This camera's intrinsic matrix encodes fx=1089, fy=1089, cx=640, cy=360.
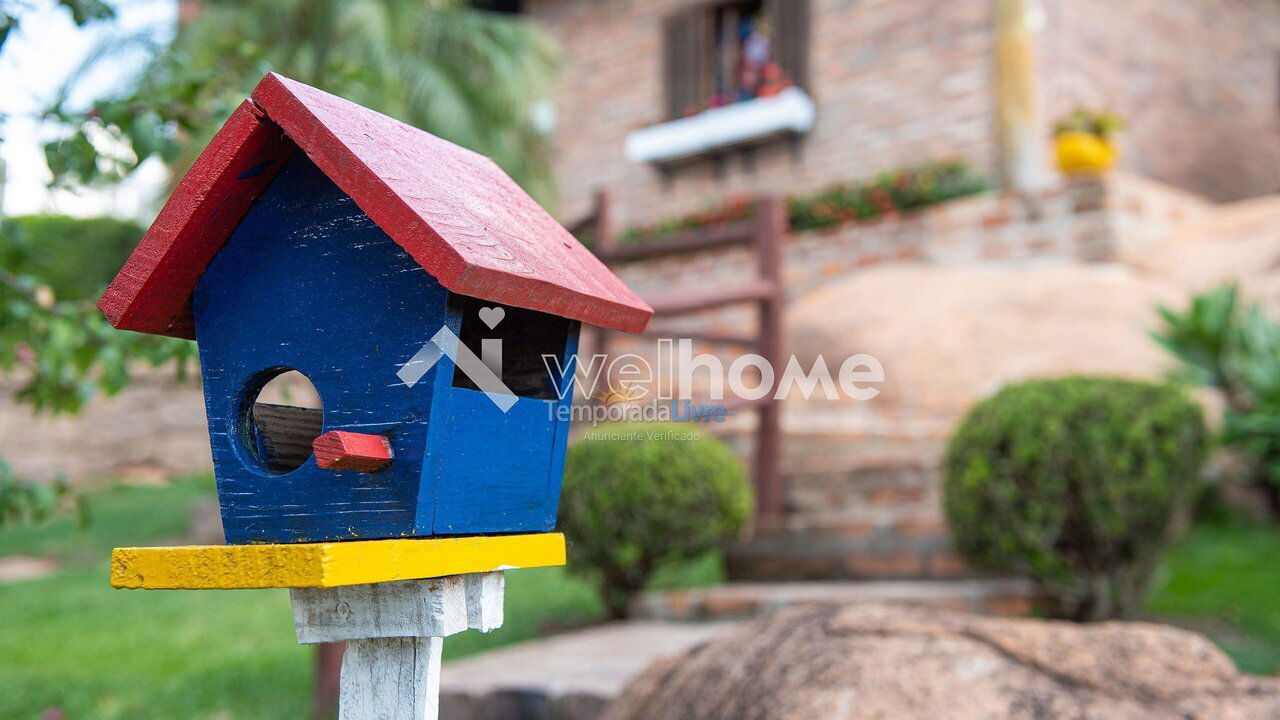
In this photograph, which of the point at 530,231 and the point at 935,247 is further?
the point at 935,247

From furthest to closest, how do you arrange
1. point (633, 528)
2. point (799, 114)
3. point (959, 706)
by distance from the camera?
1. point (799, 114)
2. point (633, 528)
3. point (959, 706)

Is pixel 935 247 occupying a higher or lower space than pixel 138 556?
higher

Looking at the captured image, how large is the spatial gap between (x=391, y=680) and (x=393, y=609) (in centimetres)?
11

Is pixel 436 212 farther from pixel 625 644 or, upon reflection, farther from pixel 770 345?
pixel 770 345

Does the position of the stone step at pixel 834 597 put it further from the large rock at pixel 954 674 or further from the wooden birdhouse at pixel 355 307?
the wooden birdhouse at pixel 355 307

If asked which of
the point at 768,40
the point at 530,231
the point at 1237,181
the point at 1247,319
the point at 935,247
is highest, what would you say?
the point at 768,40

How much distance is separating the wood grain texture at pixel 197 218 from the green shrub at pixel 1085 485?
2836 millimetres

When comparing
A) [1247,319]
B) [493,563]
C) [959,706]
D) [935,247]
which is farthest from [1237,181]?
[493,563]

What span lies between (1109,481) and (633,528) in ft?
5.54

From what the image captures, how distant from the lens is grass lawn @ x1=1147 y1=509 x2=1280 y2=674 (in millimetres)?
3490

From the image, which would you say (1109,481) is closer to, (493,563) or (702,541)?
(702,541)

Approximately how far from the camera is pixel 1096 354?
663cm

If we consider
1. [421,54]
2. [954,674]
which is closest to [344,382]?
[954,674]

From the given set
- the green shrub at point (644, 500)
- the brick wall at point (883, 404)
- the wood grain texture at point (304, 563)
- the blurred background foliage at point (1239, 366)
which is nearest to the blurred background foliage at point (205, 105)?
the wood grain texture at point (304, 563)
